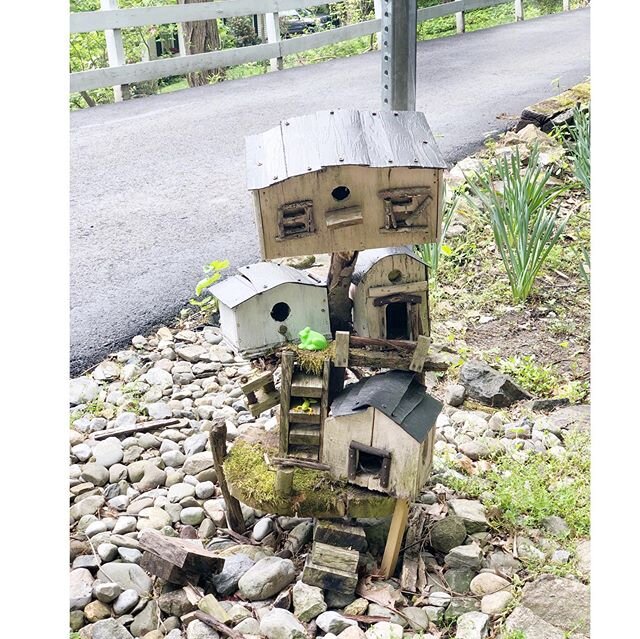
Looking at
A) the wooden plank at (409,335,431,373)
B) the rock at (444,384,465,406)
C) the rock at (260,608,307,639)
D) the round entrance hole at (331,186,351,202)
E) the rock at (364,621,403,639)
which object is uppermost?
the round entrance hole at (331,186,351,202)

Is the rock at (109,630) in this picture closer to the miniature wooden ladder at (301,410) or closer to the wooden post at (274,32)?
the miniature wooden ladder at (301,410)

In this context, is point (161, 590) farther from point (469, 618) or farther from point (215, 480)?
point (469, 618)

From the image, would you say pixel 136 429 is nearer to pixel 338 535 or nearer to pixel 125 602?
pixel 125 602

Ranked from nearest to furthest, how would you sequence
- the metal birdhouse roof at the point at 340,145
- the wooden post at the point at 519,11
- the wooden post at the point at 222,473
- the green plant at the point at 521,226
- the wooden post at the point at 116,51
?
the metal birdhouse roof at the point at 340,145 < the wooden post at the point at 222,473 < the green plant at the point at 521,226 < the wooden post at the point at 116,51 < the wooden post at the point at 519,11

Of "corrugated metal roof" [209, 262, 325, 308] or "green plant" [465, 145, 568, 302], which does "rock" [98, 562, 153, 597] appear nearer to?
"corrugated metal roof" [209, 262, 325, 308]

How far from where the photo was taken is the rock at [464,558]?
5.79 feet

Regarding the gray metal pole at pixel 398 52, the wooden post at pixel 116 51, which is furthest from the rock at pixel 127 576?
the wooden post at pixel 116 51

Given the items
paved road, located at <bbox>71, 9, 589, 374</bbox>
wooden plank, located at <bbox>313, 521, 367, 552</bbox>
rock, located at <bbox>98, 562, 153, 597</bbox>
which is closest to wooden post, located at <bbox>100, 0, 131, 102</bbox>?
paved road, located at <bbox>71, 9, 589, 374</bbox>

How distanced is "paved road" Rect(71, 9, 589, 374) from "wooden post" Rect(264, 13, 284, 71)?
299 mm

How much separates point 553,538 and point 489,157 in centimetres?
223

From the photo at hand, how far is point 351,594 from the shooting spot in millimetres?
1686

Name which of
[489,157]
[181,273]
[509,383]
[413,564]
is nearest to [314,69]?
[489,157]

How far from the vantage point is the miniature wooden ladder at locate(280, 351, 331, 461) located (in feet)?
5.43

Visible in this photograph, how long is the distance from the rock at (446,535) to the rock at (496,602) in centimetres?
18
